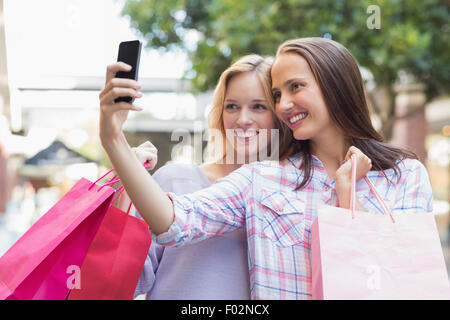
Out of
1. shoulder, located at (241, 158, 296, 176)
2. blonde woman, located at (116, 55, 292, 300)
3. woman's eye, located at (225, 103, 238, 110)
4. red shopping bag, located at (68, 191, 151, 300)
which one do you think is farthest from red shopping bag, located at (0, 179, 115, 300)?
woman's eye, located at (225, 103, 238, 110)

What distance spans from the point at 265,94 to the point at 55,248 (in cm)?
87

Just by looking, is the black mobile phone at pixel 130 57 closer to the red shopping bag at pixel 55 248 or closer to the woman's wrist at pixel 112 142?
the woman's wrist at pixel 112 142

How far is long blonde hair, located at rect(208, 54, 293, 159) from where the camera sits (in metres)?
1.62

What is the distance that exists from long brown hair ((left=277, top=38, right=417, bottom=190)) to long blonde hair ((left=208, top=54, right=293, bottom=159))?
0.31ft

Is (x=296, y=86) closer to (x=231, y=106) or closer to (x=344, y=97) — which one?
(x=344, y=97)

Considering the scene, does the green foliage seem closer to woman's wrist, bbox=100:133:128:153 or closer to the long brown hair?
the long brown hair

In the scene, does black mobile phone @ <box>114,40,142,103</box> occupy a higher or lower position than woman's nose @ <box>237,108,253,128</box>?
lower

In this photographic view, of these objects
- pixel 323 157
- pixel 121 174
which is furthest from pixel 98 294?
pixel 323 157

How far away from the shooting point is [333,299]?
1.11 metres

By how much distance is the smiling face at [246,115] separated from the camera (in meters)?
1.69

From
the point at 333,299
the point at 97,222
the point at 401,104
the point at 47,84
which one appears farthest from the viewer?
the point at 401,104

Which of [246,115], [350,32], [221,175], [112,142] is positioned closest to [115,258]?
[112,142]

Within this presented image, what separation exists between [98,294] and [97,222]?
23 centimetres

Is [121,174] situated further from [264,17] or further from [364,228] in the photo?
[264,17]
